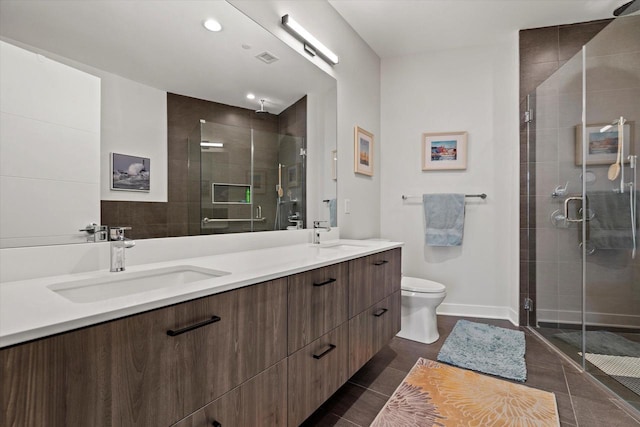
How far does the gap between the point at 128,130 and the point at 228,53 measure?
0.69 meters

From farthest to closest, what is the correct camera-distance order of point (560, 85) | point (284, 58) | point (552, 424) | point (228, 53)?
point (560, 85) → point (284, 58) → point (228, 53) → point (552, 424)

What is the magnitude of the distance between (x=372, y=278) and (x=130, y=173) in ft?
4.13

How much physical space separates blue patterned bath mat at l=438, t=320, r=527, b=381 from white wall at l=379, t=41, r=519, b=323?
38 cm

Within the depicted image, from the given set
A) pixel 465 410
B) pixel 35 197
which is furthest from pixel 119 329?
pixel 465 410

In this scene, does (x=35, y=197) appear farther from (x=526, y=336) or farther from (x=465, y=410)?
(x=526, y=336)

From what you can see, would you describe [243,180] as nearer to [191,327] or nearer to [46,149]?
[46,149]

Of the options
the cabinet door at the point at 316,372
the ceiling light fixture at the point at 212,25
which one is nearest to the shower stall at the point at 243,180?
the ceiling light fixture at the point at 212,25

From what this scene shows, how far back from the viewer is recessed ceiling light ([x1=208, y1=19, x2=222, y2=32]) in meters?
1.42

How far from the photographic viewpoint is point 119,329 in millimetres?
671

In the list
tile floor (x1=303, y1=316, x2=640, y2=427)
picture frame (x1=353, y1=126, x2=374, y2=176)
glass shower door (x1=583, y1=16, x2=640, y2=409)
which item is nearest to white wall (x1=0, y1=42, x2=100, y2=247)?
tile floor (x1=303, y1=316, x2=640, y2=427)

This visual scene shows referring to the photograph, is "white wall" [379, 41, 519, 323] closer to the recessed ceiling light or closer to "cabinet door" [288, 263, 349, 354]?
"cabinet door" [288, 263, 349, 354]

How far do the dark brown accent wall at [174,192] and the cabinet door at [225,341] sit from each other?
0.54 metres

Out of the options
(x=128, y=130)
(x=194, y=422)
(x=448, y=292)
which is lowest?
(x=448, y=292)

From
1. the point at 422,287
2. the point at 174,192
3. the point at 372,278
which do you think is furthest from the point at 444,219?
the point at 174,192
